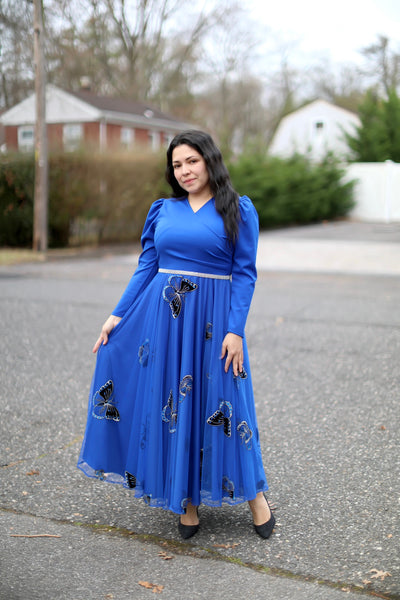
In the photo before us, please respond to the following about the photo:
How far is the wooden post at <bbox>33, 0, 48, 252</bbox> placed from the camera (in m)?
15.2

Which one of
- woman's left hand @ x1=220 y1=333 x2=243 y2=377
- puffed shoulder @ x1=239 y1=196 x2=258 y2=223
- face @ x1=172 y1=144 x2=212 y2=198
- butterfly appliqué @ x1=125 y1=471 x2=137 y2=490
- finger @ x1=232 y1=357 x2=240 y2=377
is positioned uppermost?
face @ x1=172 y1=144 x2=212 y2=198

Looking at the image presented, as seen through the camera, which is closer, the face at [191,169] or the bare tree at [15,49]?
the face at [191,169]

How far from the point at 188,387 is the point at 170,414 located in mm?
150

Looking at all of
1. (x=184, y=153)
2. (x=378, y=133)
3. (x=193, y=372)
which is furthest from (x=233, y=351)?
(x=378, y=133)

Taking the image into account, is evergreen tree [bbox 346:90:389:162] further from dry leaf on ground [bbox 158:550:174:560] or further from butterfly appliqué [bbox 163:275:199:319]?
dry leaf on ground [bbox 158:550:174:560]

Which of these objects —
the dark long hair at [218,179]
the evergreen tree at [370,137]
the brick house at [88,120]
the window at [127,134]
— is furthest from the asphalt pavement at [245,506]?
the window at [127,134]

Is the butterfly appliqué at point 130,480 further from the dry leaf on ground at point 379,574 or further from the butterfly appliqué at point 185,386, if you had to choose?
the dry leaf on ground at point 379,574

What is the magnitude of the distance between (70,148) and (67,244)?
92.8 inches

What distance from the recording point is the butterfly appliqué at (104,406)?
3156 mm

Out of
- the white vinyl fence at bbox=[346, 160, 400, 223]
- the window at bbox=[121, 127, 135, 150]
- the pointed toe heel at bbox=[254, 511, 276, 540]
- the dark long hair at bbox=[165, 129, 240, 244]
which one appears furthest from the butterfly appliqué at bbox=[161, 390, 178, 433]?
the window at bbox=[121, 127, 135, 150]

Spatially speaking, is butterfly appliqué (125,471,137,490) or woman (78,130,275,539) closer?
woman (78,130,275,539)

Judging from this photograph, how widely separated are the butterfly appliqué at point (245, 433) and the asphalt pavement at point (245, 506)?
17.7 inches

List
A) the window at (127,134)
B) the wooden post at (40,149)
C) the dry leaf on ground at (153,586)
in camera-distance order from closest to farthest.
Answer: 1. the dry leaf on ground at (153,586)
2. the wooden post at (40,149)
3. the window at (127,134)

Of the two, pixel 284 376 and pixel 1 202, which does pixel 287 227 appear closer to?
pixel 1 202
